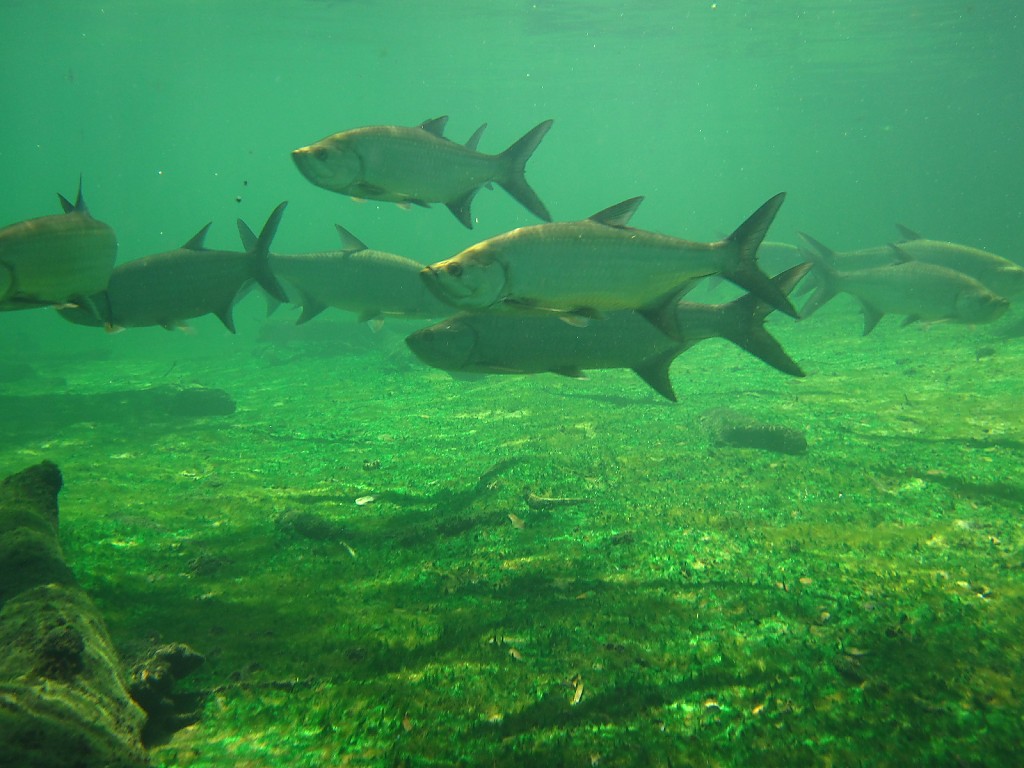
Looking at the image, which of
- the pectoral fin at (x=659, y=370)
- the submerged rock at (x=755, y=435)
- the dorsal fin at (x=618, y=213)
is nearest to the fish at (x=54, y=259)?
the dorsal fin at (x=618, y=213)

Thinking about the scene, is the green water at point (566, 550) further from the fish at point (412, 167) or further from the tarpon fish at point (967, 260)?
the fish at point (412, 167)

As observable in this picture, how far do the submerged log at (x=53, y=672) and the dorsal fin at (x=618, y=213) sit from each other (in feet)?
11.9

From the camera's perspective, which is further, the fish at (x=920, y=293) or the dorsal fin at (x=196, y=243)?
the fish at (x=920, y=293)

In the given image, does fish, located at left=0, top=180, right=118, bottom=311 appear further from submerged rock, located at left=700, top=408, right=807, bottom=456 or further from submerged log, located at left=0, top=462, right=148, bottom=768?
submerged rock, located at left=700, top=408, right=807, bottom=456

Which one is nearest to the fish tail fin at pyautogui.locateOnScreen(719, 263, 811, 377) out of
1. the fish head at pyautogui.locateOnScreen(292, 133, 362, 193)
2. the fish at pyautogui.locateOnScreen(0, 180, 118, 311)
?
the fish head at pyautogui.locateOnScreen(292, 133, 362, 193)

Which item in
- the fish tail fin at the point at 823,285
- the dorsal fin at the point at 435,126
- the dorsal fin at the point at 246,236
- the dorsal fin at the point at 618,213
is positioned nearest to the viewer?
the dorsal fin at the point at 618,213

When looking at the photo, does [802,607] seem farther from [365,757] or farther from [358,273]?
[358,273]

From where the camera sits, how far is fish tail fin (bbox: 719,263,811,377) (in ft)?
14.5

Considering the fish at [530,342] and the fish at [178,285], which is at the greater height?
the fish at [178,285]

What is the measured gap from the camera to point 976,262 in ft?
33.7

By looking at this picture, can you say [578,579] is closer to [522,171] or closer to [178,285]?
[522,171]

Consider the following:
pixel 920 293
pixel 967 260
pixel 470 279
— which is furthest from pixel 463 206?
pixel 967 260

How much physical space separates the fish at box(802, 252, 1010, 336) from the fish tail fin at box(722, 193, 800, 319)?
5425mm

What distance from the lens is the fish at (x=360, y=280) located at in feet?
21.7
